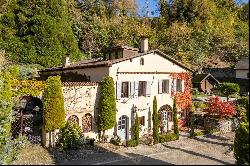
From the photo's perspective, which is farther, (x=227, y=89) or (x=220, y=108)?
(x=227, y=89)

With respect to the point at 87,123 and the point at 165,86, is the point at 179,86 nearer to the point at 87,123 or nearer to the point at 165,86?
the point at 165,86

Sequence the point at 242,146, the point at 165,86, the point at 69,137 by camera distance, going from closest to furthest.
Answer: the point at 242,146
the point at 69,137
the point at 165,86

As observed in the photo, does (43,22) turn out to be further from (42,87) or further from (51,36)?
(42,87)

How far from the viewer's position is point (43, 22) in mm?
54594

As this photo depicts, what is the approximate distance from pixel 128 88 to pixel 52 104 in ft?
26.0

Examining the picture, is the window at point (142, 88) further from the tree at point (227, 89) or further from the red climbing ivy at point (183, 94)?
the tree at point (227, 89)

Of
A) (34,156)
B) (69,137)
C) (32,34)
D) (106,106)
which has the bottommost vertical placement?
(34,156)

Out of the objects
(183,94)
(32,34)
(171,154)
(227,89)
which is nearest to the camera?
(171,154)

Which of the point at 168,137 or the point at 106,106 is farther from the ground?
the point at 106,106

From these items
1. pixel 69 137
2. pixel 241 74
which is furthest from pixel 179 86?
pixel 241 74

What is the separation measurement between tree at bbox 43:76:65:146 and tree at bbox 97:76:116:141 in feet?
13.5

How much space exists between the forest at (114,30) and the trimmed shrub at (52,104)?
2284 cm

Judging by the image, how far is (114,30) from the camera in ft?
235

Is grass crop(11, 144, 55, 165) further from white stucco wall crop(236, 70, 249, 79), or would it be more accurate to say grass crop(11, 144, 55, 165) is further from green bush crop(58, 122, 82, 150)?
white stucco wall crop(236, 70, 249, 79)
